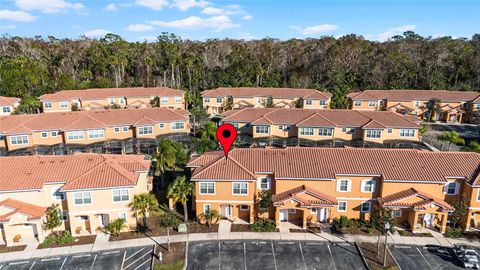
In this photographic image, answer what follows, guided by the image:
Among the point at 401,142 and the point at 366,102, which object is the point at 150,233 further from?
the point at 366,102

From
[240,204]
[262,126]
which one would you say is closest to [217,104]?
[262,126]

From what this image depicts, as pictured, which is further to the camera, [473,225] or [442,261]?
[473,225]

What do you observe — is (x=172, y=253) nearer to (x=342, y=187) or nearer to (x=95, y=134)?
(x=342, y=187)

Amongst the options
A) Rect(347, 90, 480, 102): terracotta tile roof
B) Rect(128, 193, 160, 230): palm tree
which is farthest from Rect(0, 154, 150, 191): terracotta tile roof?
Rect(347, 90, 480, 102): terracotta tile roof

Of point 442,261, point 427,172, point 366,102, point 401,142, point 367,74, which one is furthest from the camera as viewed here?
point 367,74

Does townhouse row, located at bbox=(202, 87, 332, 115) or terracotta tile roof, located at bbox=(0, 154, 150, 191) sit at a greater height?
townhouse row, located at bbox=(202, 87, 332, 115)

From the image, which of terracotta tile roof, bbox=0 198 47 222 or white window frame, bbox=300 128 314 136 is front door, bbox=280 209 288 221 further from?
terracotta tile roof, bbox=0 198 47 222

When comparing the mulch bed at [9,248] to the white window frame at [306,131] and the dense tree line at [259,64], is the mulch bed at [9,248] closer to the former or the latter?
the white window frame at [306,131]
